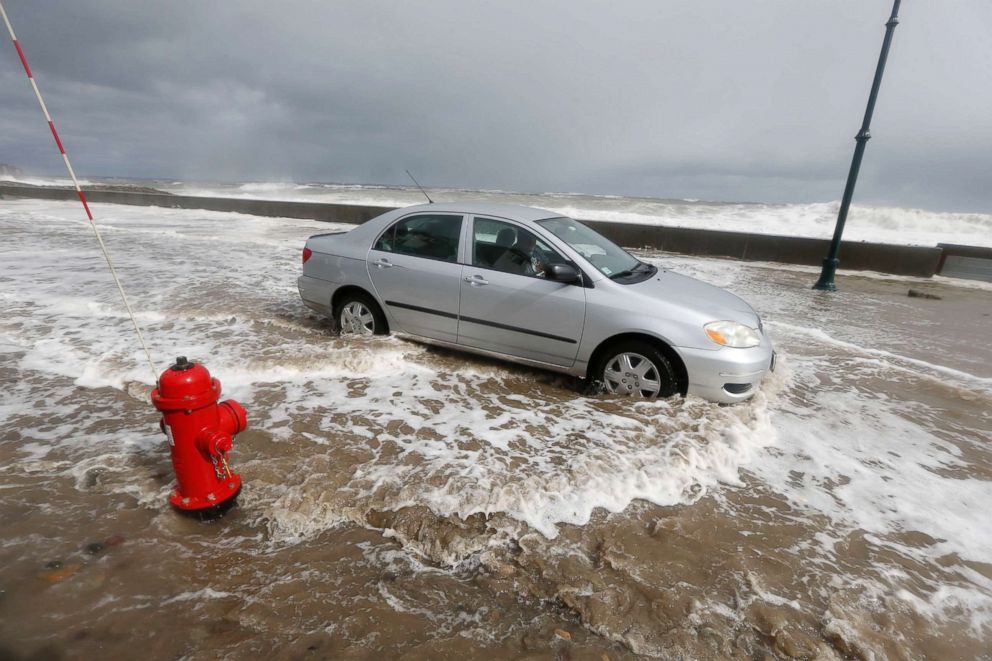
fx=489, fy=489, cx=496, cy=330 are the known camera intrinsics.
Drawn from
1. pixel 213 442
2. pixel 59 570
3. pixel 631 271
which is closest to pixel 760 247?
pixel 631 271

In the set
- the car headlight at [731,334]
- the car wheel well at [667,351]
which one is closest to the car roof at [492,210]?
Result: the car wheel well at [667,351]

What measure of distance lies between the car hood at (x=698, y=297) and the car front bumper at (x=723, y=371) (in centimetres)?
30

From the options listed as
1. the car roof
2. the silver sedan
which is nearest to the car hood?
the silver sedan

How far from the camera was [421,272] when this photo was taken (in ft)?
15.8

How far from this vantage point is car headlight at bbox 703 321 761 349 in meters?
3.87

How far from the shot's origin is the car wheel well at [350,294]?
5.21 metres

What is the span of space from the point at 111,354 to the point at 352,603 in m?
4.30

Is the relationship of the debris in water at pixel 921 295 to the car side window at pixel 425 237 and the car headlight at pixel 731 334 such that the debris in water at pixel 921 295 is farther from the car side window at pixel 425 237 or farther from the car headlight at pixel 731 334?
the car side window at pixel 425 237

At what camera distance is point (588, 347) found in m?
4.19

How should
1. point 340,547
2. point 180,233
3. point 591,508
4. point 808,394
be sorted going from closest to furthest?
point 340,547 < point 591,508 < point 808,394 < point 180,233

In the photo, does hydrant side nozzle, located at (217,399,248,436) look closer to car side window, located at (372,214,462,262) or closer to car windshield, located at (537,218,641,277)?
car side window, located at (372,214,462,262)

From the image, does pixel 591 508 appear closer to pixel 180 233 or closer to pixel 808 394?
pixel 808 394

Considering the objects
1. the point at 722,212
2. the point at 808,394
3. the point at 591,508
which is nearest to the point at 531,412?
the point at 591,508

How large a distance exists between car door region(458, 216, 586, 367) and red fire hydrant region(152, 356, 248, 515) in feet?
7.72
